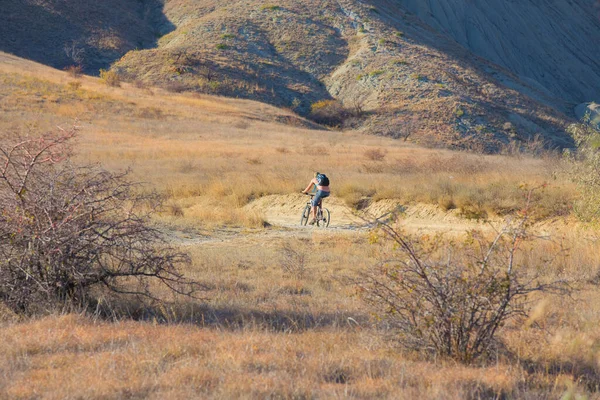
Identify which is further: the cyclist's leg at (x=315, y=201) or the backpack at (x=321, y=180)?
the cyclist's leg at (x=315, y=201)

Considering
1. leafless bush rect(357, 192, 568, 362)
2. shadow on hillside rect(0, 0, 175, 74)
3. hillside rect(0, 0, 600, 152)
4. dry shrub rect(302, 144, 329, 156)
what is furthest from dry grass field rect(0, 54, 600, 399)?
shadow on hillside rect(0, 0, 175, 74)

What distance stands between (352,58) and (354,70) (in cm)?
270

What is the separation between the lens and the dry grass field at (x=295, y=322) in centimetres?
457

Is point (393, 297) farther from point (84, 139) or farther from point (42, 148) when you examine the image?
point (84, 139)

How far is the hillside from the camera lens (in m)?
60.8

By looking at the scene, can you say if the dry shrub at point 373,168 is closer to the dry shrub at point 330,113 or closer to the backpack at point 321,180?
the backpack at point 321,180

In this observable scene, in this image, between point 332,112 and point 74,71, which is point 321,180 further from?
point 74,71

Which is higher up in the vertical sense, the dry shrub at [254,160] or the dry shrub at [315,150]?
the dry shrub at [315,150]

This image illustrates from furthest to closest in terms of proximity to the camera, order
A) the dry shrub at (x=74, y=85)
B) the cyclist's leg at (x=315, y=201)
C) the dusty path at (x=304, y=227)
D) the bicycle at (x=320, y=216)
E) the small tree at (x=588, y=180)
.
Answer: the dry shrub at (x=74, y=85)
the bicycle at (x=320, y=216)
the cyclist's leg at (x=315, y=201)
the dusty path at (x=304, y=227)
the small tree at (x=588, y=180)

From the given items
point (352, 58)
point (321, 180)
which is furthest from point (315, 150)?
point (352, 58)

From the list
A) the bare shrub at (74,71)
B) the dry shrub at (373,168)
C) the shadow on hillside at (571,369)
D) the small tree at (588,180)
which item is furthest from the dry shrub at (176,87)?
the shadow on hillside at (571,369)

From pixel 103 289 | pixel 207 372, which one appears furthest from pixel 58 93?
pixel 207 372

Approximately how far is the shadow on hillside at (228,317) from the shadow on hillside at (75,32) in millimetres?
70687

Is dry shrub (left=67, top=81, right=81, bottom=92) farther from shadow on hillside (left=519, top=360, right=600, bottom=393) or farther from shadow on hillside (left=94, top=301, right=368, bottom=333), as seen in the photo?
shadow on hillside (left=519, top=360, right=600, bottom=393)
